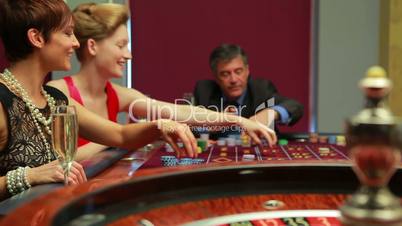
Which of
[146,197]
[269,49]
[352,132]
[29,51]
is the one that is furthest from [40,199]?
[269,49]

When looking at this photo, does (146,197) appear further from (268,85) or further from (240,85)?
(268,85)

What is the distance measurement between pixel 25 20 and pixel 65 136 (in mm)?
596

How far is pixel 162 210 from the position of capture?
0.90 m

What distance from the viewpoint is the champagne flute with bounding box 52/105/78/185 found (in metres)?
1.27

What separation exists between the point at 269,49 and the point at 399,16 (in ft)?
3.68

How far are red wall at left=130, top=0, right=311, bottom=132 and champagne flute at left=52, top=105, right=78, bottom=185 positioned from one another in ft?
11.7

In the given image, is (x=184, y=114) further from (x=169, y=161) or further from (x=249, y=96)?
(x=249, y=96)

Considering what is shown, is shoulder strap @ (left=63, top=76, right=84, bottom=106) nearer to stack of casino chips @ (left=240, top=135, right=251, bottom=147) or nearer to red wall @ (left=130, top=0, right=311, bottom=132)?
stack of casino chips @ (left=240, top=135, right=251, bottom=147)

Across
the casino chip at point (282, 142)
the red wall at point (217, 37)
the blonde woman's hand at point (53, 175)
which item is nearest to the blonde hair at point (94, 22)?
the casino chip at point (282, 142)

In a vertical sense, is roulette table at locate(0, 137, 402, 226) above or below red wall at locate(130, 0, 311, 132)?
below

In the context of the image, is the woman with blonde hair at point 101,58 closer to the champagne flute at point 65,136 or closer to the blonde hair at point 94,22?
the blonde hair at point 94,22

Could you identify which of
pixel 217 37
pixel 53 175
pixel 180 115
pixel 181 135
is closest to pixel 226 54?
pixel 180 115

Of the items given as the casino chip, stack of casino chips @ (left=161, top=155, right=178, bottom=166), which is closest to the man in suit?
the casino chip

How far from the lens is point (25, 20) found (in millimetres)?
1696
